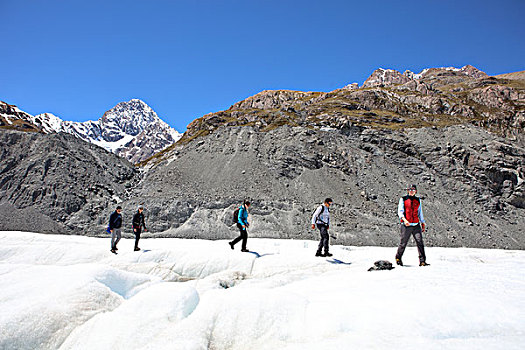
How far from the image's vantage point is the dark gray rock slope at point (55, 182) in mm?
32188

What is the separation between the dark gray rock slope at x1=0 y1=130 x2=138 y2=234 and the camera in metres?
32.2

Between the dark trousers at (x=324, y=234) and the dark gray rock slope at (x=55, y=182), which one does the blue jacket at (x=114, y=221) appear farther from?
the dark gray rock slope at (x=55, y=182)

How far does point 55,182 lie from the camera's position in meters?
36.2

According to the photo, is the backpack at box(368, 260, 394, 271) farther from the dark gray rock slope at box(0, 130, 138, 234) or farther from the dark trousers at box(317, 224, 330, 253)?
the dark gray rock slope at box(0, 130, 138, 234)

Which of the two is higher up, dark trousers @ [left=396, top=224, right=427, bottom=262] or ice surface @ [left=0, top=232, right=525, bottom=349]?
dark trousers @ [left=396, top=224, right=427, bottom=262]

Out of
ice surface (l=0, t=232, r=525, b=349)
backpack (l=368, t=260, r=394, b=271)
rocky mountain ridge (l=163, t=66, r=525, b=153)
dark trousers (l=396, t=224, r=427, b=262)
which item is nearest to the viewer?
ice surface (l=0, t=232, r=525, b=349)

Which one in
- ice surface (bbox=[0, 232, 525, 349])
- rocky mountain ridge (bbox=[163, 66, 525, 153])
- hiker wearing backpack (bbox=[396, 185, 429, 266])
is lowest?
ice surface (bbox=[0, 232, 525, 349])

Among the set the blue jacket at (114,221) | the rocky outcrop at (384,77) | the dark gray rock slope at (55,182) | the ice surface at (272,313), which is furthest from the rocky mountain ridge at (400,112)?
the rocky outcrop at (384,77)

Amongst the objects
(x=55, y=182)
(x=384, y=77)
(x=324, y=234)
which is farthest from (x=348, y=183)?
(x=384, y=77)

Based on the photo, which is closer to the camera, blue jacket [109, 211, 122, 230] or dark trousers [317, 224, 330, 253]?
dark trousers [317, 224, 330, 253]

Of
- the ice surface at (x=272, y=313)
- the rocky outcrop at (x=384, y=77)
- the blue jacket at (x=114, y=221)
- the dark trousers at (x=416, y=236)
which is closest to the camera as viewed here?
the ice surface at (x=272, y=313)

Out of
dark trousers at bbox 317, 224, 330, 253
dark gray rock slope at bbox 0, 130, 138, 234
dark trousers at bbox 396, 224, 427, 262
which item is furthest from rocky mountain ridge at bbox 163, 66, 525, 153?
dark trousers at bbox 396, 224, 427, 262

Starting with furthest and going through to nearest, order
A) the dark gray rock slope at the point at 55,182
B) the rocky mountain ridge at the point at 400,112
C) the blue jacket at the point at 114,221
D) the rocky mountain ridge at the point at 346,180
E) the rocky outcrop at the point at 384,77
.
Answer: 1. the rocky outcrop at the point at 384,77
2. the rocky mountain ridge at the point at 400,112
3. the dark gray rock slope at the point at 55,182
4. the rocky mountain ridge at the point at 346,180
5. the blue jacket at the point at 114,221

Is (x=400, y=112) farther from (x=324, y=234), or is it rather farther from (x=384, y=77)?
(x=384, y=77)
